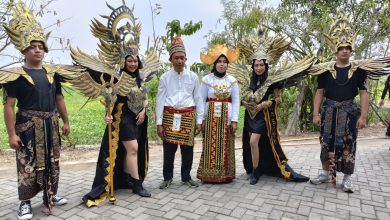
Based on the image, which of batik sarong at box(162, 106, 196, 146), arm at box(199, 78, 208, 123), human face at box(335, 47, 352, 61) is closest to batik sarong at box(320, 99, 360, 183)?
human face at box(335, 47, 352, 61)

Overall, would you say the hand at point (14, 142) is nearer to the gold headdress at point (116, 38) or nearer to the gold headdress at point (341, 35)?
the gold headdress at point (116, 38)

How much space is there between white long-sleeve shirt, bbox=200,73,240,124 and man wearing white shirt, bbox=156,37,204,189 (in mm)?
160

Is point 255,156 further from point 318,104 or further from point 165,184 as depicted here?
point 165,184

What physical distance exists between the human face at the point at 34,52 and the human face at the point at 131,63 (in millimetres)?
963

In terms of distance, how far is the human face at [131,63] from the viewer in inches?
155

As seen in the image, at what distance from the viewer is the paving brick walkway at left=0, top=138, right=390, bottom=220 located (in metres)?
3.57

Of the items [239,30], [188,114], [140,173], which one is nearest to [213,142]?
[188,114]

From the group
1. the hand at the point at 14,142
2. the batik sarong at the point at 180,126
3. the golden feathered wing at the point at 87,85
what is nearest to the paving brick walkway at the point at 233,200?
the batik sarong at the point at 180,126

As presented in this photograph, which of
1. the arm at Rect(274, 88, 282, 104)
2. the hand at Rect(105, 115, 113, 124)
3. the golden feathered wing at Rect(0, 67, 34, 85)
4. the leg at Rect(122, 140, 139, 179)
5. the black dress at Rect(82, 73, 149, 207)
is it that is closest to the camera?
the golden feathered wing at Rect(0, 67, 34, 85)

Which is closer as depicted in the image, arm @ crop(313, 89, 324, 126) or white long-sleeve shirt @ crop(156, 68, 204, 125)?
white long-sleeve shirt @ crop(156, 68, 204, 125)

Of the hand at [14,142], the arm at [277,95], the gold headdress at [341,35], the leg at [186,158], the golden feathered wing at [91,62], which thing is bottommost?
the leg at [186,158]

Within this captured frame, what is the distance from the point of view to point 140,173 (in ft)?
14.5

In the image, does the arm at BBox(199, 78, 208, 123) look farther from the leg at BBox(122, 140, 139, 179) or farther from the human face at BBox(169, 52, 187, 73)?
the leg at BBox(122, 140, 139, 179)

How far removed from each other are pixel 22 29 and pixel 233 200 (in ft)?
10.1
